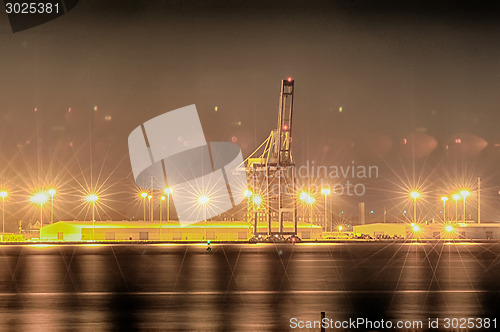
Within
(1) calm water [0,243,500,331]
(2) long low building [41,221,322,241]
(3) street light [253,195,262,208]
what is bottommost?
(1) calm water [0,243,500,331]

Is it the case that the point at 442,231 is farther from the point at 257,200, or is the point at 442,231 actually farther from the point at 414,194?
the point at 257,200

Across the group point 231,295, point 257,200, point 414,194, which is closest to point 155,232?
point 257,200

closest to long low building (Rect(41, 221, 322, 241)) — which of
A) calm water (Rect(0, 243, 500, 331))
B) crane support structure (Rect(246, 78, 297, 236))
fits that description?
crane support structure (Rect(246, 78, 297, 236))

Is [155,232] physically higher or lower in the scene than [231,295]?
higher

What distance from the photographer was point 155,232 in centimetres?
11831

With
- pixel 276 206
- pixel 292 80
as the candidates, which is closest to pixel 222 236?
pixel 276 206

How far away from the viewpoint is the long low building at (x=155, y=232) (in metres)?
115

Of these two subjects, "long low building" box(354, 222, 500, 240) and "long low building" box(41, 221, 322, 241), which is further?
"long low building" box(354, 222, 500, 240)

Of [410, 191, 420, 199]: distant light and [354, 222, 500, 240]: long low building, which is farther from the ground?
[410, 191, 420, 199]: distant light

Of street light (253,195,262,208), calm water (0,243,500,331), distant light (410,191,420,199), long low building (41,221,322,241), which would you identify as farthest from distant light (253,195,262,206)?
calm water (0,243,500,331)

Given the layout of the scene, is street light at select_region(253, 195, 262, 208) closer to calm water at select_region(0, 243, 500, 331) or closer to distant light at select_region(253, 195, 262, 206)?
distant light at select_region(253, 195, 262, 206)

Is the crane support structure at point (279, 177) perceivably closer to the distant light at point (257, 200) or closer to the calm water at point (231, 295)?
the distant light at point (257, 200)

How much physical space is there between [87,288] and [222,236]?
89.4 metres

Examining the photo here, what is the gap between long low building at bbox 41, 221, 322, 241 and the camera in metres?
115
